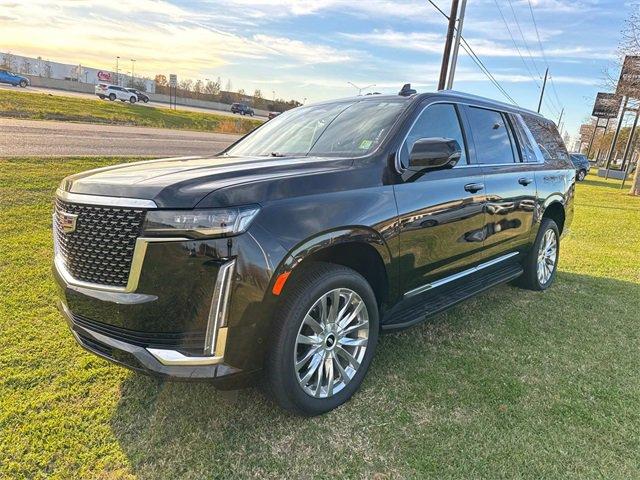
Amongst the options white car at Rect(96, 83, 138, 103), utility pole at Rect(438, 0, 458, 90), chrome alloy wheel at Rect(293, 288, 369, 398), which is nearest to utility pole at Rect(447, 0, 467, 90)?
utility pole at Rect(438, 0, 458, 90)

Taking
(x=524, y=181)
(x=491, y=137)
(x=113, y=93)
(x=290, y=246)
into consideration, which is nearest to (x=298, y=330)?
(x=290, y=246)

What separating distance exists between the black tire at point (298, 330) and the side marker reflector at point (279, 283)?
0.34 ft

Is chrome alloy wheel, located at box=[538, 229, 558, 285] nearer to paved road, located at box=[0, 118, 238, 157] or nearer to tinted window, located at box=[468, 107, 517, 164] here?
tinted window, located at box=[468, 107, 517, 164]

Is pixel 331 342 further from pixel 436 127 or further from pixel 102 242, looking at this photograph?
pixel 436 127

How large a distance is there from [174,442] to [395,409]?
1.30m

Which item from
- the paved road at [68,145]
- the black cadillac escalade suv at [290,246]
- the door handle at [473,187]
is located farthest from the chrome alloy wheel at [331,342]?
the paved road at [68,145]

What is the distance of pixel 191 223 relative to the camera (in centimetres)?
218

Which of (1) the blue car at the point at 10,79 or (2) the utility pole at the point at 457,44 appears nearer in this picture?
(2) the utility pole at the point at 457,44

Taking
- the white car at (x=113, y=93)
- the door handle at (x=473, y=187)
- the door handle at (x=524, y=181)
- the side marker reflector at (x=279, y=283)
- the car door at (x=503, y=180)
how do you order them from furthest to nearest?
the white car at (x=113, y=93), the door handle at (x=524, y=181), the car door at (x=503, y=180), the door handle at (x=473, y=187), the side marker reflector at (x=279, y=283)

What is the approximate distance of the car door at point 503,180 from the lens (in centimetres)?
395

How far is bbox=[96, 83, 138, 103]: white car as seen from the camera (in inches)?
1871

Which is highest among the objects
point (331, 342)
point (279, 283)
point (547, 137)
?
point (547, 137)

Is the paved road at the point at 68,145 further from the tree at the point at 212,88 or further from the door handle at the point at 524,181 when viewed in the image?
the tree at the point at 212,88

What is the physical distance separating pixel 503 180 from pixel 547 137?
1733mm
